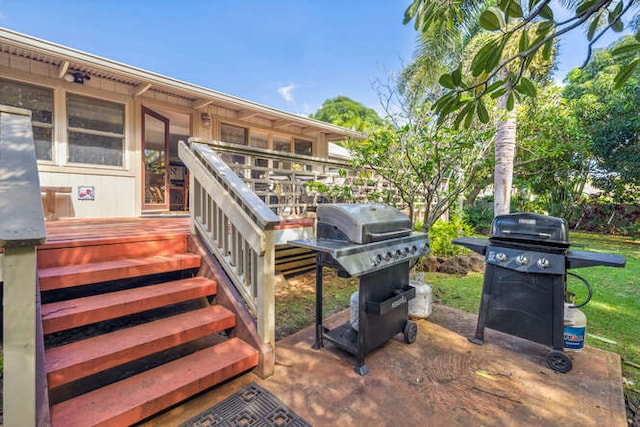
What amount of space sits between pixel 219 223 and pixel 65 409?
1.62 m

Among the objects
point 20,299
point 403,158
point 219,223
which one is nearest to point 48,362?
point 20,299

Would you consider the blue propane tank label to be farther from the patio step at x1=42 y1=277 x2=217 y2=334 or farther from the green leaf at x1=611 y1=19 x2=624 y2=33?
the patio step at x1=42 y1=277 x2=217 y2=334

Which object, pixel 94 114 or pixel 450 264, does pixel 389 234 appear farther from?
pixel 94 114

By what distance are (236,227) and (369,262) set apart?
112 centimetres

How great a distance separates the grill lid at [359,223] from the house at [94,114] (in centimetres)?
257

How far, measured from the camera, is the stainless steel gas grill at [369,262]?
2348 mm

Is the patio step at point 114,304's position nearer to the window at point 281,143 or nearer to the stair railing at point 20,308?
the stair railing at point 20,308

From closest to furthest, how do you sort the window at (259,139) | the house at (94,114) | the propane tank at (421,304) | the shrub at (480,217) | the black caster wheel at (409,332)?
the black caster wheel at (409,332) → the propane tank at (421,304) → the house at (94,114) → the window at (259,139) → the shrub at (480,217)

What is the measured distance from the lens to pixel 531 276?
262 cm

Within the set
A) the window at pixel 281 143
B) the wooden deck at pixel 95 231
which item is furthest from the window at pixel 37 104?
the window at pixel 281 143

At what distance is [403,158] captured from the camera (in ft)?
14.9

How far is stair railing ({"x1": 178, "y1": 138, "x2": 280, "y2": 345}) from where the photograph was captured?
2312 mm

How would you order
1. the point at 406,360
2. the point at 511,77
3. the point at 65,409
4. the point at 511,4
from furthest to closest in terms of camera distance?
1. the point at 406,360
2. the point at 65,409
3. the point at 511,77
4. the point at 511,4

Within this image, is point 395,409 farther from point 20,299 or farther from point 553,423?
point 20,299
